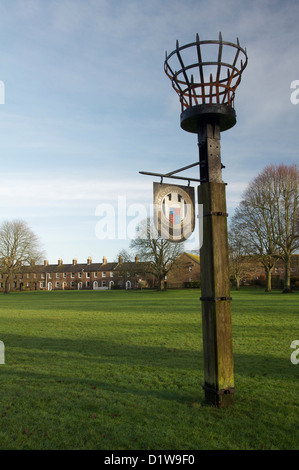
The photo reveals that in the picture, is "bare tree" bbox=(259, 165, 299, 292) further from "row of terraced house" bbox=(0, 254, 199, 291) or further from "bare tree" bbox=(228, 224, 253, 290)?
"row of terraced house" bbox=(0, 254, 199, 291)

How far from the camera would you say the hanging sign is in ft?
19.2

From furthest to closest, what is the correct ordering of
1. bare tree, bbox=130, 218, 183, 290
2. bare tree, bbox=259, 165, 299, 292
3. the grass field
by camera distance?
bare tree, bbox=130, 218, 183, 290
bare tree, bbox=259, 165, 299, 292
the grass field

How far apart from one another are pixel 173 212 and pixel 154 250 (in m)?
53.7

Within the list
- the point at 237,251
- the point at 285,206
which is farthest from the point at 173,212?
the point at 237,251

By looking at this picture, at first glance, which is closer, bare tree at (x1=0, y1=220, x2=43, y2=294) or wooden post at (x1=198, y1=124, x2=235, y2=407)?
wooden post at (x1=198, y1=124, x2=235, y2=407)

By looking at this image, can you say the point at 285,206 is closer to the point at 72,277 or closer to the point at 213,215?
the point at 213,215

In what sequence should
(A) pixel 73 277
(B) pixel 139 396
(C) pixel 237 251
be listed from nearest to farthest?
(B) pixel 139 396
(C) pixel 237 251
(A) pixel 73 277

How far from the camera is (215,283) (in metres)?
5.59

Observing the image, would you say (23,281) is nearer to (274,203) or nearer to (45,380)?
(274,203)

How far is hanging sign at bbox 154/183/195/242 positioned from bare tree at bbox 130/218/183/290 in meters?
53.3

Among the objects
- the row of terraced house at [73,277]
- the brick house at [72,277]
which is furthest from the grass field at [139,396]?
the brick house at [72,277]

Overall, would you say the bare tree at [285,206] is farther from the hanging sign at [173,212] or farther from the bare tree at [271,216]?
the hanging sign at [173,212]

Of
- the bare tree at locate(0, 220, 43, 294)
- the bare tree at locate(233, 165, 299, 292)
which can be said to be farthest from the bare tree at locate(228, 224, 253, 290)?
the bare tree at locate(0, 220, 43, 294)

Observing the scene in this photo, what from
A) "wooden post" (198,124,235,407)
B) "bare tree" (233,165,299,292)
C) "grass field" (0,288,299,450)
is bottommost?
"grass field" (0,288,299,450)
